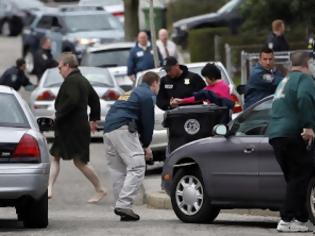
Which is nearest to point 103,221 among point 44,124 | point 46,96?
point 44,124

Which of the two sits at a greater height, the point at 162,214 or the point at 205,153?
the point at 205,153

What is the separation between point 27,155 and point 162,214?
3389mm

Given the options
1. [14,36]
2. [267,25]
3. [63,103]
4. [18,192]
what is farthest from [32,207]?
[14,36]

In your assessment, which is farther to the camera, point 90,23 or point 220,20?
point 90,23

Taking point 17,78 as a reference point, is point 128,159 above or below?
above

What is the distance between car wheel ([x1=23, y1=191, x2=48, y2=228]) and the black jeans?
2465mm

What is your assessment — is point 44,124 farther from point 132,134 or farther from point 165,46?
point 165,46

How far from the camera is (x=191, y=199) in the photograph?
14.4 meters

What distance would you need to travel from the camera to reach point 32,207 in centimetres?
1390

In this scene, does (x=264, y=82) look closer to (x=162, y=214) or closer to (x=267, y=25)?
(x=162, y=214)

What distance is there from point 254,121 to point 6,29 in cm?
3759

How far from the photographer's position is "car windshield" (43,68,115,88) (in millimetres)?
25969

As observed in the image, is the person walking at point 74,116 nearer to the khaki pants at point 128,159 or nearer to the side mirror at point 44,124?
the side mirror at point 44,124

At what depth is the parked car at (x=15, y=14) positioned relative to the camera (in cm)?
A: 4928
